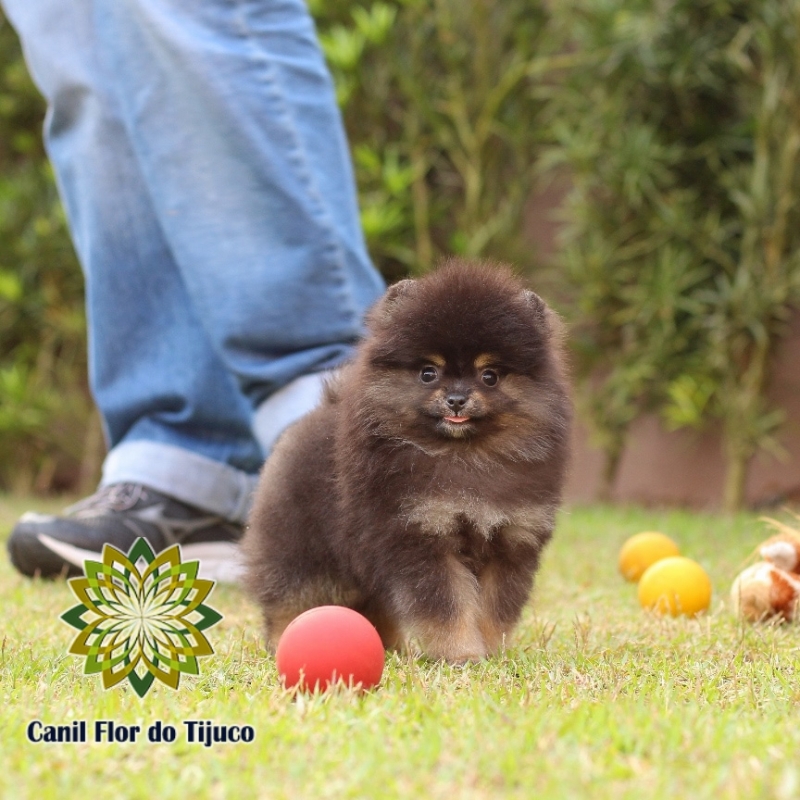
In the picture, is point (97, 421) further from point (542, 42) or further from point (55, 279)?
point (542, 42)

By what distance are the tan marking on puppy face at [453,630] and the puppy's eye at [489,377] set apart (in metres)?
0.32

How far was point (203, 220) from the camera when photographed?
8.88ft

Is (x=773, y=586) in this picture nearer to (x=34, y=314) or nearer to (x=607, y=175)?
(x=607, y=175)

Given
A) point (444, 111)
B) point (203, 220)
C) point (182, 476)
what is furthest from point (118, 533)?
point (444, 111)

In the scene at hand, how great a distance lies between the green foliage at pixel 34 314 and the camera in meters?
6.91

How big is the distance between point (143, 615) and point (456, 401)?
→ 2.08ft

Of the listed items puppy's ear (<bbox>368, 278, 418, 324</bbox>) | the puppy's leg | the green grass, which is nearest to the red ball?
the green grass

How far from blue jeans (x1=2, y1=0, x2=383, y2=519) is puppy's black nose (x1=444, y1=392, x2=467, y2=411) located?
2.61ft

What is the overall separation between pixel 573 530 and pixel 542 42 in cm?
316

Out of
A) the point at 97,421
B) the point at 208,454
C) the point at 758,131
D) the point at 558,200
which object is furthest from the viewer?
the point at 97,421

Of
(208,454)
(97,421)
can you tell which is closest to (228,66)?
(208,454)

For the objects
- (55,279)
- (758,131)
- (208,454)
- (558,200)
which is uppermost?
(758,131)

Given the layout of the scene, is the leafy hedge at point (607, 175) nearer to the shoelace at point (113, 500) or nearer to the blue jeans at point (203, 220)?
the blue jeans at point (203, 220)

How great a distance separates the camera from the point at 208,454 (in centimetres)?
305
